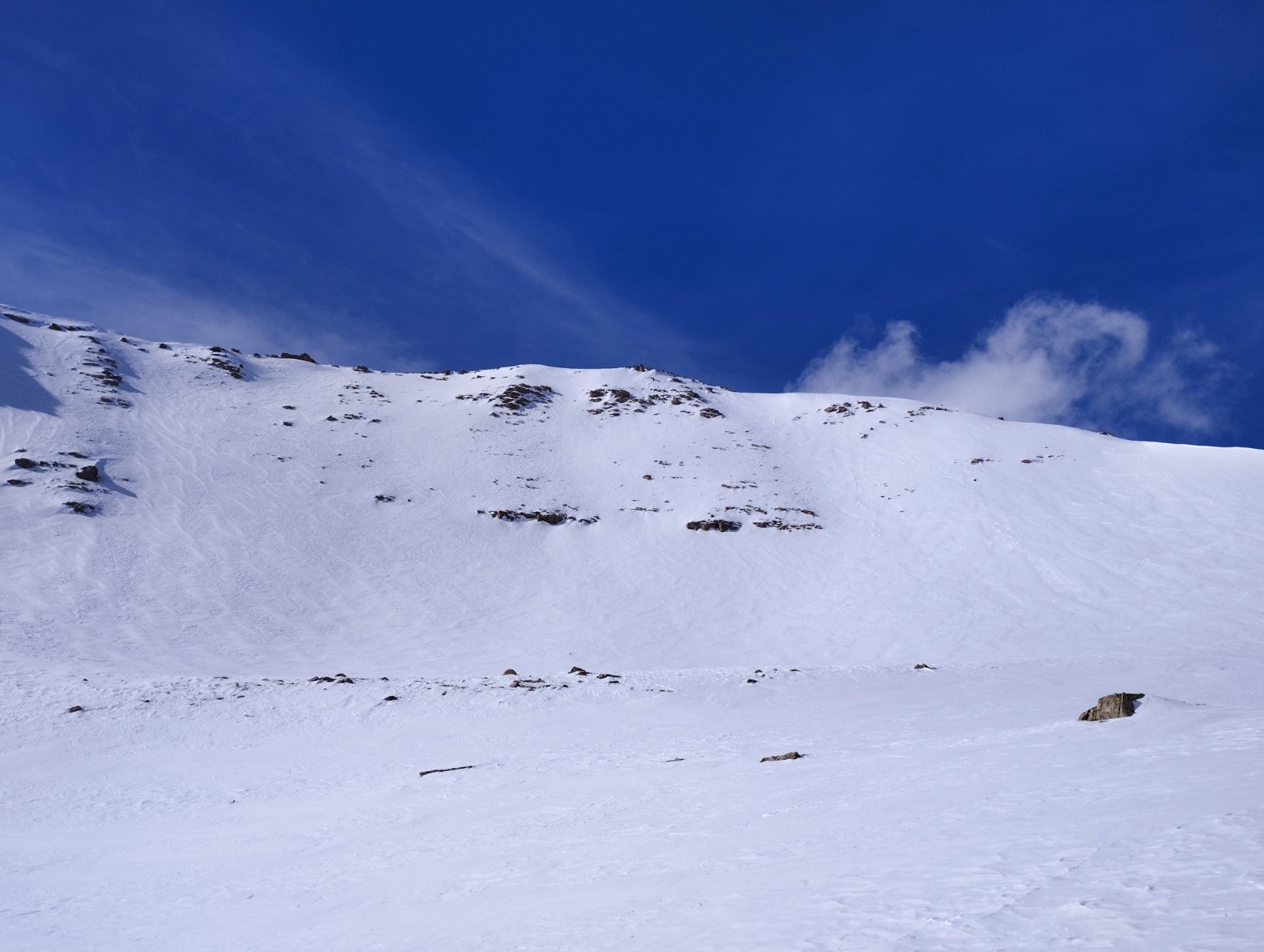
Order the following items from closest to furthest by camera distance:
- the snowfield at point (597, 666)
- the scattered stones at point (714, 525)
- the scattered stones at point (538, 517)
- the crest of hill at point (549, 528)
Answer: the snowfield at point (597, 666)
the crest of hill at point (549, 528)
the scattered stones at point (538, 517)
the scattered stones at point (714, 525)

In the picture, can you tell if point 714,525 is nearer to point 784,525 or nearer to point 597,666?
point 784,525

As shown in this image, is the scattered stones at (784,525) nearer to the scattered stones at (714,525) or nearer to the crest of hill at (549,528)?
the crest of hill at (549,528)

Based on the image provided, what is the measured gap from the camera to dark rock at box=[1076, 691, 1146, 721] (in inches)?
487

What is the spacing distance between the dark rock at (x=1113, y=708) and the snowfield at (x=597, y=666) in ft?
0.81

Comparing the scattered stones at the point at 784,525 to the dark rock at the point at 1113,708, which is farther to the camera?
the scattered stones at the point at 784,525

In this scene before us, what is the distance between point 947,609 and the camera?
107 ft

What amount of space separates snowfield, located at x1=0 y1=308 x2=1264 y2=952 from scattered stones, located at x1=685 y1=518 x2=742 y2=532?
0.21 m

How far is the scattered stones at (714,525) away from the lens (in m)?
43.0

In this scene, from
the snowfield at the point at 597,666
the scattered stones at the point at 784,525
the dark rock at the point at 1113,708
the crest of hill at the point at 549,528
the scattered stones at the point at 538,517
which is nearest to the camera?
the snowfield at the point at 597,666

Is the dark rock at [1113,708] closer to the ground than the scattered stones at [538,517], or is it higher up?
closer to the ground

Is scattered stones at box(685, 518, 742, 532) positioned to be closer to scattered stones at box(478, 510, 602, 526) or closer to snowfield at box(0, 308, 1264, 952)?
snowfield at box(0, 308, 1264, 952)

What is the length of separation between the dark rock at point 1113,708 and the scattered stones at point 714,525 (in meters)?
30.2

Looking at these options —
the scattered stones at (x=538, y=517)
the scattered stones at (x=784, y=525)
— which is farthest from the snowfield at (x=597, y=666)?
the scattered stones at (x=784, y=525)

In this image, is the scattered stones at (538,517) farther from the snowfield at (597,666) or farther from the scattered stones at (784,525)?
the scattered stones at (784,525)
